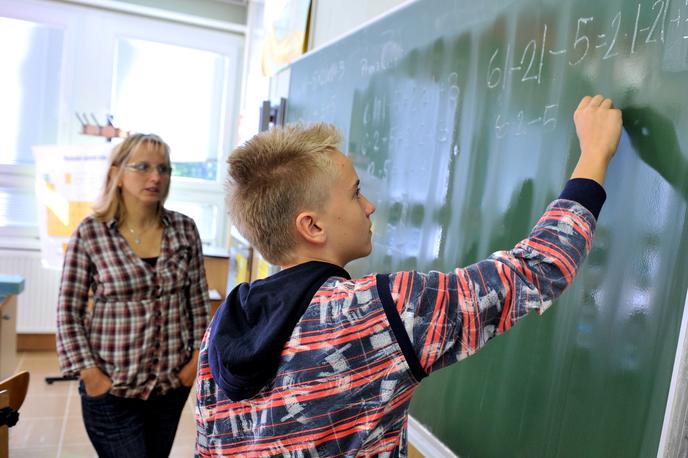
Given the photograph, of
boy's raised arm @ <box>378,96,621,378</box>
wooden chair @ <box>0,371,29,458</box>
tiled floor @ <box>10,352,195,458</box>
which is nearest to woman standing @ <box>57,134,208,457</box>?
wooden chair @ <box>0,371,29,458</box>

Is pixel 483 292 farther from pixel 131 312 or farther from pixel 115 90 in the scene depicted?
pixel 115 90

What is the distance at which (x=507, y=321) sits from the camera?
83 centimetres

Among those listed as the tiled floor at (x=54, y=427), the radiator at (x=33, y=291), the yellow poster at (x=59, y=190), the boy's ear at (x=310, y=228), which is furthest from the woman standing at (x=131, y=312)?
the radiator at (x=33, y=291)

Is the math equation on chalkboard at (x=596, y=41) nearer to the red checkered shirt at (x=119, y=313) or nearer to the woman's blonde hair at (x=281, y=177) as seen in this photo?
the woman's blonde hair at (x=281, y=177)

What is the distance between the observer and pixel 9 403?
1.59 m

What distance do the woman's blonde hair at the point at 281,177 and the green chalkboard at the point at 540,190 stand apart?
504mm

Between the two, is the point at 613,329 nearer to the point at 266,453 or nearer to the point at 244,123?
the point at 266,453

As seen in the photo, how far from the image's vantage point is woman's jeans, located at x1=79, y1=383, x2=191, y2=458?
181 cm

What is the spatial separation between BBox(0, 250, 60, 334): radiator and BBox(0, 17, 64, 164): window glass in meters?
0.76

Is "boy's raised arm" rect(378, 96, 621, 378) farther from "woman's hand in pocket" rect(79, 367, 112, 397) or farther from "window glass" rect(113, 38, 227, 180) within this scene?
"window glass" rect(113, 38, 227, 180)

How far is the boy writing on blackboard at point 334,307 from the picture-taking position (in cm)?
82

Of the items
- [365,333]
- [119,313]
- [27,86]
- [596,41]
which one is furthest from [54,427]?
[596,41]

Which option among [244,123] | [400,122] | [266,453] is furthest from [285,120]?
[266,453]

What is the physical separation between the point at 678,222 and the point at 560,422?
17.7 inches
